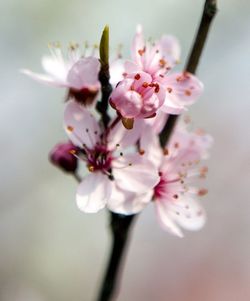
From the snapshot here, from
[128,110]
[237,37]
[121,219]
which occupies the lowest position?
[237,37]

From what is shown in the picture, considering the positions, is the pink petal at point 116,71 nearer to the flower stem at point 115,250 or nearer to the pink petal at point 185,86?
the pink petal at point 185,86

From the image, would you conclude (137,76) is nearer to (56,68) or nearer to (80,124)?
(80,124)

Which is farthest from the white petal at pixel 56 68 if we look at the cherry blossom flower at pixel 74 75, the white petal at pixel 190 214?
the white petal at pixel 190 214

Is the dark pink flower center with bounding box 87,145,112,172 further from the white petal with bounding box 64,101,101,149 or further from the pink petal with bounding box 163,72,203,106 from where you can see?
the pink petal with bounding box 163,72,203,106

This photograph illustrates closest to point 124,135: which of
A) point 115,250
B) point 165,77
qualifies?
point 165,77

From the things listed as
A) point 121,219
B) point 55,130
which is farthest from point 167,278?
point 121,219

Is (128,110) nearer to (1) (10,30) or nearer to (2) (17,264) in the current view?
(2) (17,264)
